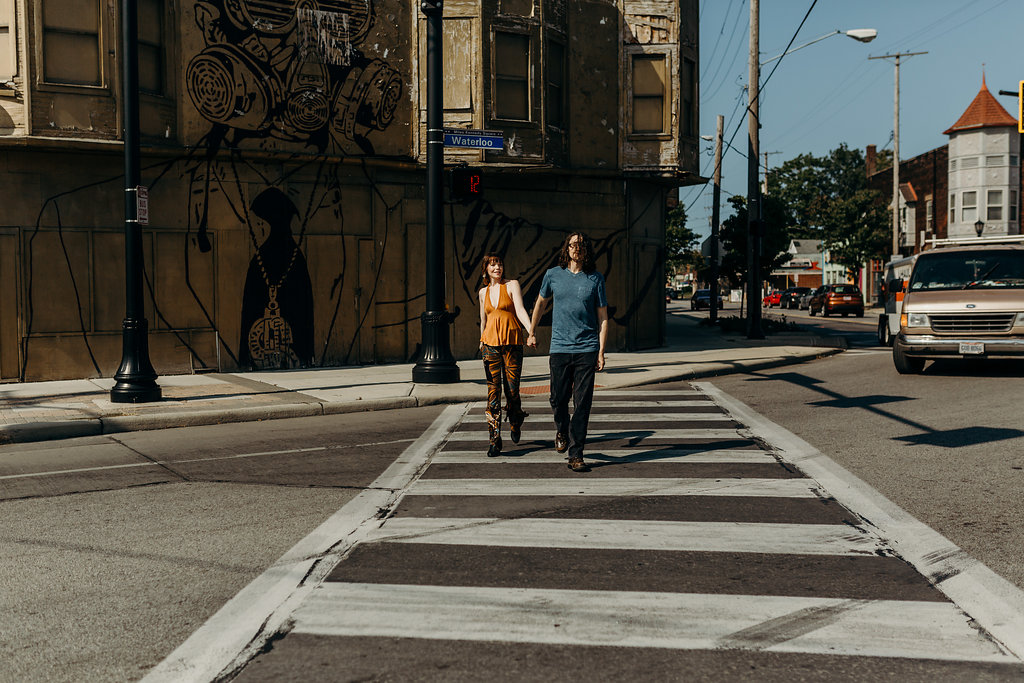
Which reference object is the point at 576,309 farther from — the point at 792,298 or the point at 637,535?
the point at 792,298

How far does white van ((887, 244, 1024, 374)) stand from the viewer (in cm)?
1459

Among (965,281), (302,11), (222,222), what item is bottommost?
(965,281)

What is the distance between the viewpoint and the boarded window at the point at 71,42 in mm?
14922

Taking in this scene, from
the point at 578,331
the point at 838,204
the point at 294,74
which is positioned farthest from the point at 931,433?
the point at 838,204

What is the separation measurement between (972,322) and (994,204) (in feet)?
130

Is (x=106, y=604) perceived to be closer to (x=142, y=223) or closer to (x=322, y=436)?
(x=322, y=436)

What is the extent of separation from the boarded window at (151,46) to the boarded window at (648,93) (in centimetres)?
1000

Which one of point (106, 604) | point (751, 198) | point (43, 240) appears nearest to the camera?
point (106, 604)

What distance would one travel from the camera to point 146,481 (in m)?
7.76

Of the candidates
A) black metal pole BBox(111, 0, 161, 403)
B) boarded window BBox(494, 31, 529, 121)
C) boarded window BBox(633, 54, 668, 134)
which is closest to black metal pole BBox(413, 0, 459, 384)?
black metal pole BBox(111, 0, 161, 403)

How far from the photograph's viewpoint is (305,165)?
17.5 m

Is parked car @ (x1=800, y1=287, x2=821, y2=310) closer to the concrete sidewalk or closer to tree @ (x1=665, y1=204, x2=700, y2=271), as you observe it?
tree @ (x1=665, y1=204, x2=700, y2=271)

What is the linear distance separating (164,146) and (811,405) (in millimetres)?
11131

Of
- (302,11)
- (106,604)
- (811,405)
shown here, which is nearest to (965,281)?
(811,405)
